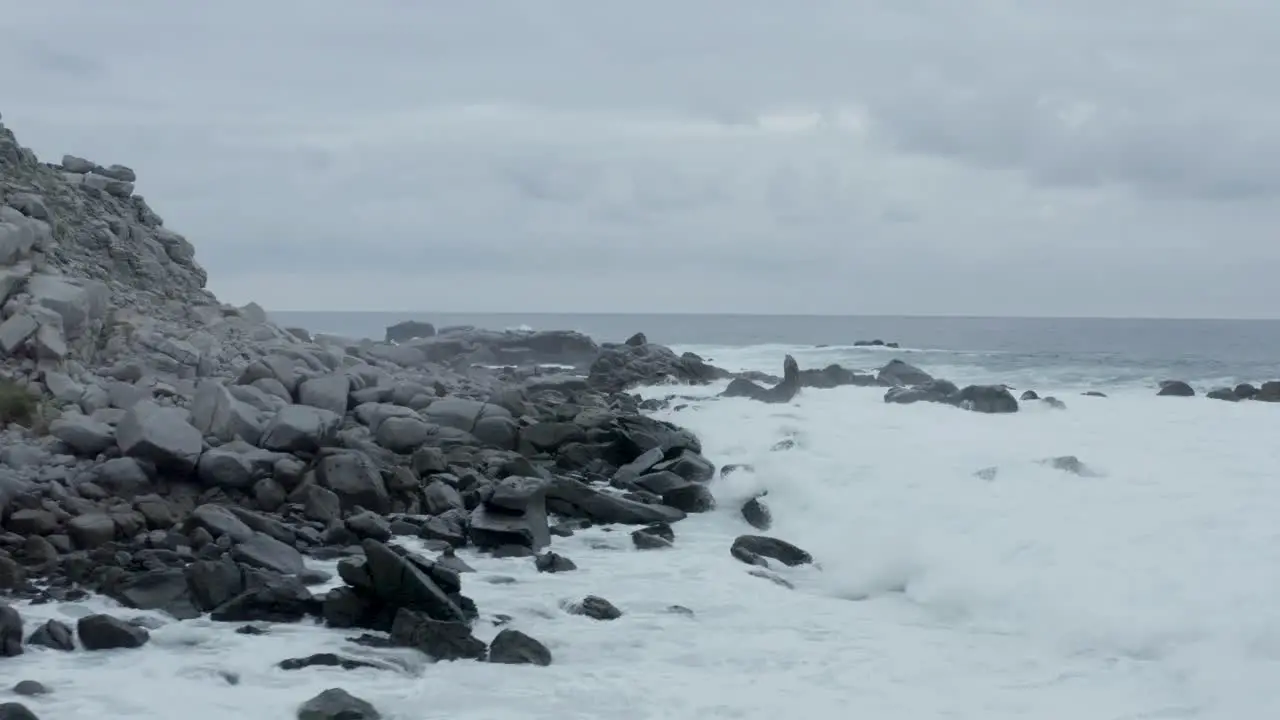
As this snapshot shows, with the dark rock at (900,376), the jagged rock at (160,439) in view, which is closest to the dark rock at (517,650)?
the jagged rock at (160,439)

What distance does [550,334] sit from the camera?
142 ft

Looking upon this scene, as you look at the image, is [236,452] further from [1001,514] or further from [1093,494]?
[1093,494]

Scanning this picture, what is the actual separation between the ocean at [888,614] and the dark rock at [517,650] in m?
0.13

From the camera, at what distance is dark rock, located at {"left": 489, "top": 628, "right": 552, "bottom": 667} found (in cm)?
952

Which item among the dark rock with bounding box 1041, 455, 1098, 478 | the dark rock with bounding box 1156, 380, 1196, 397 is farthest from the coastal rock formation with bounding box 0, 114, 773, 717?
the dark rock with bounding box 1156, 380, 1196, 397

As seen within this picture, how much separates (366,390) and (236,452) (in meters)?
4.41

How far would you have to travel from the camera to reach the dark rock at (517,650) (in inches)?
→ 375

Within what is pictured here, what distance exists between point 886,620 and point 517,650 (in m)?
3.75

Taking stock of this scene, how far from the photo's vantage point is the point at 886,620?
11.5 m

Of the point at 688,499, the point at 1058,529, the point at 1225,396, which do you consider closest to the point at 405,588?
the point at 688,499

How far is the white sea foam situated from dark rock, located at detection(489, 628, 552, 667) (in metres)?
0.12

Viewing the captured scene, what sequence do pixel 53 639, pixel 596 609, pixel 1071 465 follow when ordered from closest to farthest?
pixel 53 639 < pixel 596 609 < pixel 1071 465

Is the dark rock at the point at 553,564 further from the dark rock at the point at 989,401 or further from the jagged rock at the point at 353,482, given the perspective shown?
the dark rock at the point at 989,401

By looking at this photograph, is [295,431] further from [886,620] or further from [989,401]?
[989,401]
